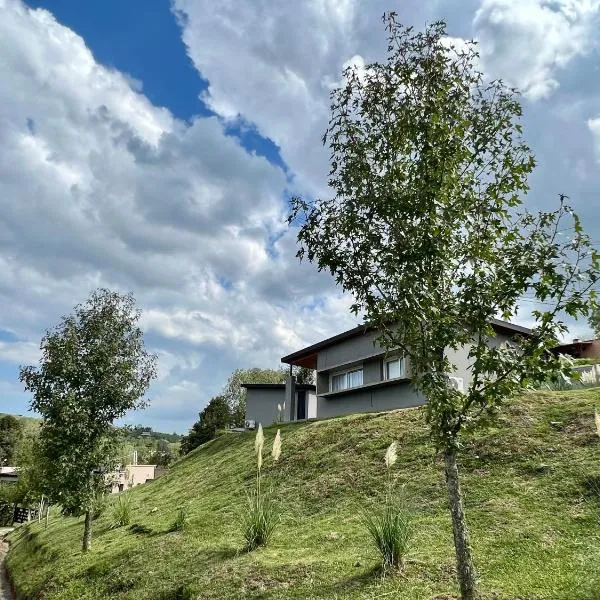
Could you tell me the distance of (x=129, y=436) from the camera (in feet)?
58.2

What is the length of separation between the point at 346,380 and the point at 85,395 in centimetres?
1718

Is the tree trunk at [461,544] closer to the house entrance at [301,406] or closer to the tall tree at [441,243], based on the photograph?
the tall tree at [441,243]

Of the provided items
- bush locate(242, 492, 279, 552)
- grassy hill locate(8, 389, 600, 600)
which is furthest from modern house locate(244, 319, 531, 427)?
bush locate(242, 492, 279, 552)

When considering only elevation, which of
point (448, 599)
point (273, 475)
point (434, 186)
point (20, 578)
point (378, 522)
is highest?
point (434, 186)

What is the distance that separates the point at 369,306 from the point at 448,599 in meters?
Result: 4.01

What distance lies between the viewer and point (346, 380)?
3141 cm

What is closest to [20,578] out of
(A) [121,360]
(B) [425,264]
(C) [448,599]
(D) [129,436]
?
(D) [129,436]

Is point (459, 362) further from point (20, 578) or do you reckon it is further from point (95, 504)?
point (20, 578)

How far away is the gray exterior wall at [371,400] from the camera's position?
25766mm

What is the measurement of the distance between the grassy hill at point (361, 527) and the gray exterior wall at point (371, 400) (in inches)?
199

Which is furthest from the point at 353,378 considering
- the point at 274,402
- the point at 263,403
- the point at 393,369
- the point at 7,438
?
the point at 7,438

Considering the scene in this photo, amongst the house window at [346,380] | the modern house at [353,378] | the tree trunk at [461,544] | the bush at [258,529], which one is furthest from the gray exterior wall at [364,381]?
the tree trunk at [461,544]

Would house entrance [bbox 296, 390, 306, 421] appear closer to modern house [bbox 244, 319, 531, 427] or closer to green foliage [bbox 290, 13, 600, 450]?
modern house [bbox 244, 319, 531, 427]

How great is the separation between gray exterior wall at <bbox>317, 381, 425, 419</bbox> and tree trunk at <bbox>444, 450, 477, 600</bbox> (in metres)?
16.7
